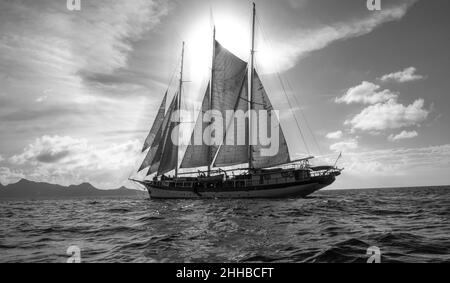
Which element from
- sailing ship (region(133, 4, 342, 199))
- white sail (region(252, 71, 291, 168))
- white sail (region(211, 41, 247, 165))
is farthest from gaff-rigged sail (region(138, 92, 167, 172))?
white sail (region(252, 71, 291, 168))

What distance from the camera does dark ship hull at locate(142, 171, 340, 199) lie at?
145 feet

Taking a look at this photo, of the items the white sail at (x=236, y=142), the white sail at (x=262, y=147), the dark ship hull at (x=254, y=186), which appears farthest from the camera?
the white sail at (x=236, y=142)

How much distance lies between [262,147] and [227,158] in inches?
227

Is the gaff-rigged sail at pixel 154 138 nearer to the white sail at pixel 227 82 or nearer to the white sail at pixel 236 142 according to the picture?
the white sail at pixel 227 82

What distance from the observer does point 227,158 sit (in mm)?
45875

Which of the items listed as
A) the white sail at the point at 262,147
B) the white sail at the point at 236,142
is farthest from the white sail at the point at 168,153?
the white sail at the point at 262,147

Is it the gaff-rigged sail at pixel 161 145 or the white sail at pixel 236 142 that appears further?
the gaff-rigged sail at pixel 161 145

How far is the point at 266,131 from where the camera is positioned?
4300cm

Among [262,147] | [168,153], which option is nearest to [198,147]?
[168,153]

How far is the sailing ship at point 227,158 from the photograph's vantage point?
44.5 m

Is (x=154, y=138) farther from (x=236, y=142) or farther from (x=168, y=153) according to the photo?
(x=236, y=142)
